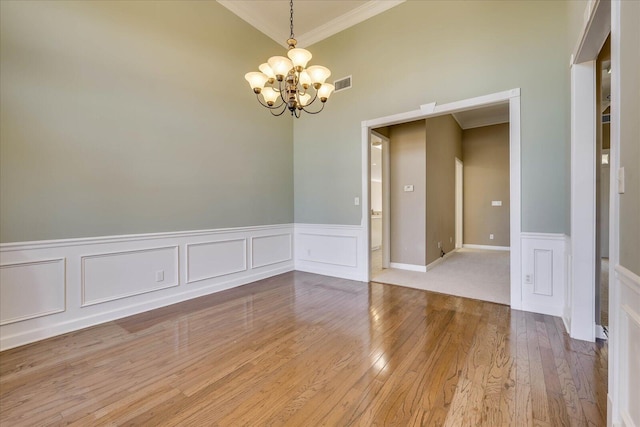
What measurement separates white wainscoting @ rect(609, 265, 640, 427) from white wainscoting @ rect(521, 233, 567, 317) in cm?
180

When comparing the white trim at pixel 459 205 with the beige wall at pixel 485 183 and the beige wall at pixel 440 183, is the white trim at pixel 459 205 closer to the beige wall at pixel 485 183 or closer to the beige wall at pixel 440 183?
the beige wall at pixel 485 183

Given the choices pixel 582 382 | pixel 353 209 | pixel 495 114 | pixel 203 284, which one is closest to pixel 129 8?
pixel 203 284

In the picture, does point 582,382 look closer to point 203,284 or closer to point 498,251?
point 203,284

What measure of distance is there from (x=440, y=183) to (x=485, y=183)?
263 cm

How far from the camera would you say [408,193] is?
5.16 metres

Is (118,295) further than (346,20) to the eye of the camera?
No

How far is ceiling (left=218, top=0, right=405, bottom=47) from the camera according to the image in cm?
392

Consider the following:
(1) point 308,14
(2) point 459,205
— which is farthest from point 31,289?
(2) point 459,205

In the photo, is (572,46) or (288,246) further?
(288,246)

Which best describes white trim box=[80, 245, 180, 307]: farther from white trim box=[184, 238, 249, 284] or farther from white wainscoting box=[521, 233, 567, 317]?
white wainscoting box=[521, 233, 567, 317]

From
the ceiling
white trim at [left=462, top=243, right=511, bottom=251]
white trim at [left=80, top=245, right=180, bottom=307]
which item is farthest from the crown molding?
white trim at [left=462, top=243, right=511, bottom=251]

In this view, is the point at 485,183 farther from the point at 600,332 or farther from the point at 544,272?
the point at 600,332

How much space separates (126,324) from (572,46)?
16.1ft

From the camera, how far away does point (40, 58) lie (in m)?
2.41
